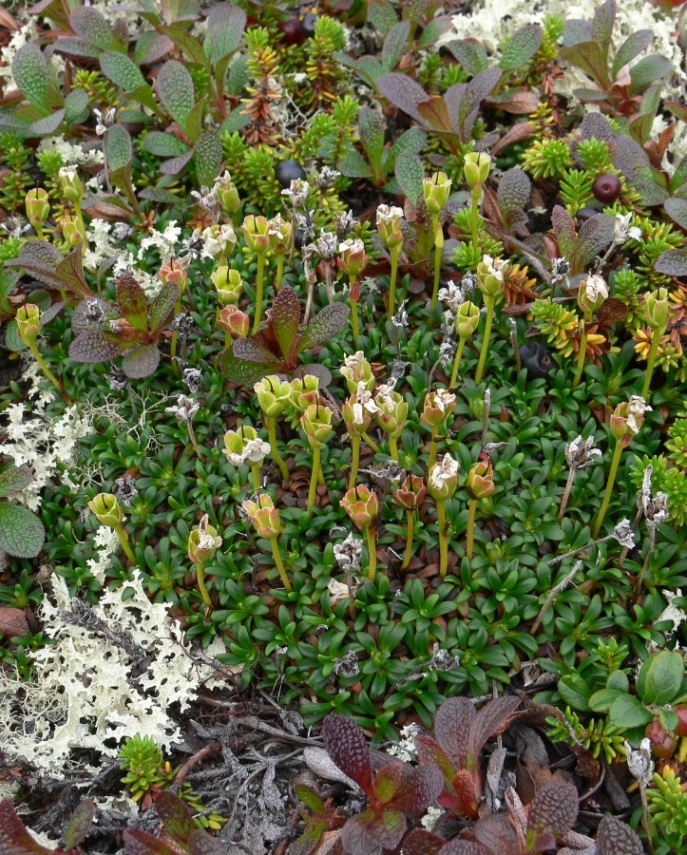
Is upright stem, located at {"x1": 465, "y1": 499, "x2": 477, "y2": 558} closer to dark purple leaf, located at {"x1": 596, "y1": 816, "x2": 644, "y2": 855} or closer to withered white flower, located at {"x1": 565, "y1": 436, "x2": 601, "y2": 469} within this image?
withered white flower, located at {"x1": 565, "y1": 436, "x2": 601, "y2": 469}

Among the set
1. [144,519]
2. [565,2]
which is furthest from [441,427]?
[565,2]

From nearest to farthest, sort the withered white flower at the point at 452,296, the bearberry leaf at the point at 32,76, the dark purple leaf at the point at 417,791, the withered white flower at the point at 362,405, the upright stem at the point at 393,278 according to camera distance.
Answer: the dark purple leaf at the point at 417,791, the withered white flower at the point at 362,405, the withered white flower at the point at 452,296, the upright stem at the point at 393,278, the bearberry leaf at the point at 32,76

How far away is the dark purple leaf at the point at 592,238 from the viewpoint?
8.75 ft

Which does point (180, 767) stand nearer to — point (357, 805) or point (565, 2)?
point (357, 805)

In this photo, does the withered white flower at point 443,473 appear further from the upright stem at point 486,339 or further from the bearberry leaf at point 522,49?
the bearberry leaf at point 522,49

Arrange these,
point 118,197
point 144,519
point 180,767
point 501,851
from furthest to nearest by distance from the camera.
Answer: point 118,197 < point 144,519 < point 180,767 < point 501,851

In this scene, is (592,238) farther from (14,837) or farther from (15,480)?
(14,837)

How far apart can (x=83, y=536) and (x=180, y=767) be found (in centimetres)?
77

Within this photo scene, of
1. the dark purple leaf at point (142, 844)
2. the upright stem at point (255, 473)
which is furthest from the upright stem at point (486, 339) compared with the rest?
the dark purple leaf at point (142, 844)

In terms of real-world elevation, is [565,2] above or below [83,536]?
above

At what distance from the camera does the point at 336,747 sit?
1.94m

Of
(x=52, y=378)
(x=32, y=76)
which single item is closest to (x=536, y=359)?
(x=52, y=378)

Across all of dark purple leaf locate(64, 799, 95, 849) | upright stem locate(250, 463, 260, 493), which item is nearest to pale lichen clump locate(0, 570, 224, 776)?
dark purple leaf locate(64, 799, 95, 849)

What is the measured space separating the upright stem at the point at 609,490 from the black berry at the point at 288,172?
155 centimetres
